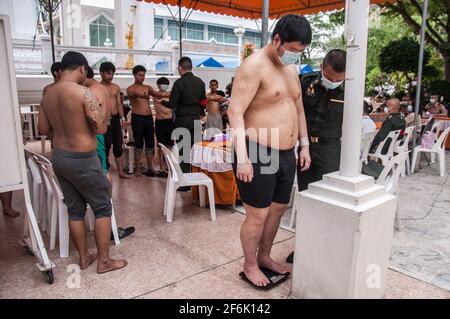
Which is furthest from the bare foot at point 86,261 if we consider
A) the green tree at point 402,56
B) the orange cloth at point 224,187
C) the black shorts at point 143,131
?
the green tree at point 402,56

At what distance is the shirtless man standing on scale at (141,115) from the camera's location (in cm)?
589

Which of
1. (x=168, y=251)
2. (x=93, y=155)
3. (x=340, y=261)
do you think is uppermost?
(x=93, y=155)

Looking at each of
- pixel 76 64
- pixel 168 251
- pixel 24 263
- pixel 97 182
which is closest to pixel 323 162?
pixel 168 251

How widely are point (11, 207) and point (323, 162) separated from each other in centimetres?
350

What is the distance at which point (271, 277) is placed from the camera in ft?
9.04

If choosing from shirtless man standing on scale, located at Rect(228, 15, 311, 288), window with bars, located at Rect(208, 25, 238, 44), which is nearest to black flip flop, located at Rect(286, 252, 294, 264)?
shirtless man standing on scale, located at Rect(228, 15, 311, 288)

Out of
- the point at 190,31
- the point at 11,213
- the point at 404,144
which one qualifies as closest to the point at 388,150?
the point at 404,144

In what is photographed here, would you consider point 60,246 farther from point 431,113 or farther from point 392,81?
point 392,81

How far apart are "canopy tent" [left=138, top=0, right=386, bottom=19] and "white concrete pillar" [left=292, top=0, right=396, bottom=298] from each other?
6.52 meters

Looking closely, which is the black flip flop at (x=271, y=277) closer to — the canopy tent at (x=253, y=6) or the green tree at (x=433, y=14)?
the canopy tent at (x=253, y=6)

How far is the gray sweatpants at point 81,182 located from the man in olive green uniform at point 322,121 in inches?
61.2

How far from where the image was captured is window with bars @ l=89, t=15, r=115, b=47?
23.4 metres

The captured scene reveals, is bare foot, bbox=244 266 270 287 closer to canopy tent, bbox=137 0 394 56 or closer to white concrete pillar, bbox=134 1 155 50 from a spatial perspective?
canopy tent, bbox=137 0 394 56

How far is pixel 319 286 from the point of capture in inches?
93.8
